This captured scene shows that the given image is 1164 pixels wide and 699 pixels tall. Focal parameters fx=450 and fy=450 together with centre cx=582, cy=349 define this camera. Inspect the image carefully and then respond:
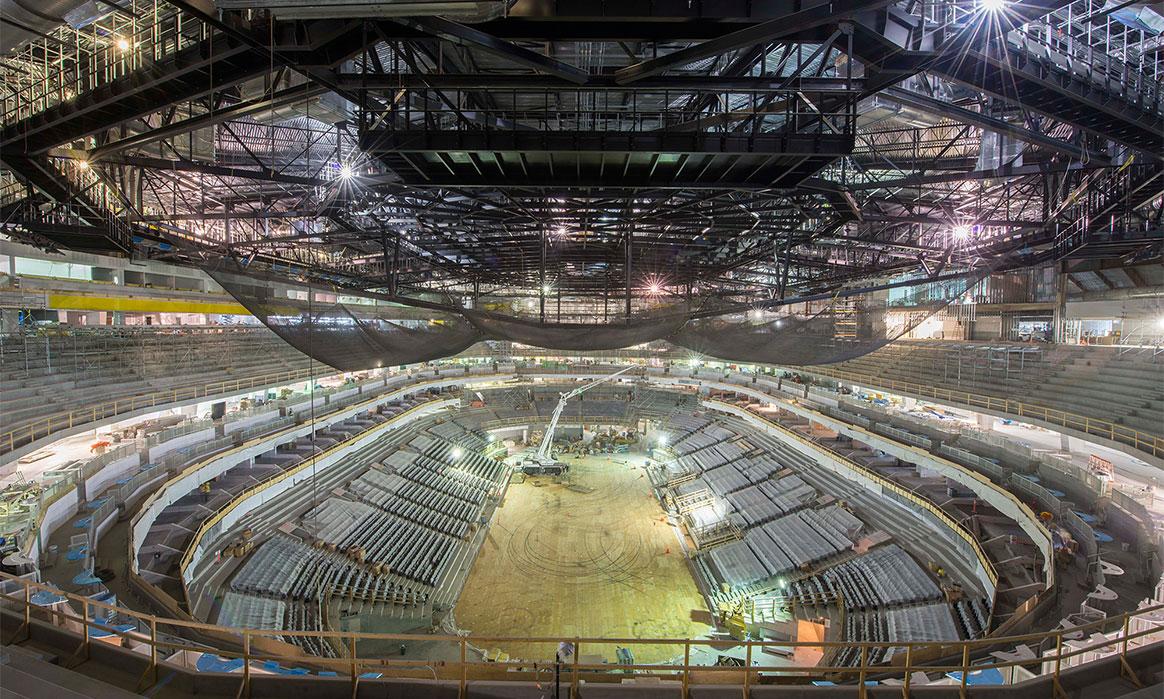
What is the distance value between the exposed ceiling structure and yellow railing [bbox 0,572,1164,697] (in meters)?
5.96

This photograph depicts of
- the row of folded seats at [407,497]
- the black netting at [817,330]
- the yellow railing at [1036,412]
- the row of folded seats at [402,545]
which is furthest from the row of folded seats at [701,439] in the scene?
the row of folded seats at [402,545]

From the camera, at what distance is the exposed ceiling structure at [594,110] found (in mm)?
5359

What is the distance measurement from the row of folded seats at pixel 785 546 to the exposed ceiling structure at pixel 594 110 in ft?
35.9

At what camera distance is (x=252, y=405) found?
21.6 m

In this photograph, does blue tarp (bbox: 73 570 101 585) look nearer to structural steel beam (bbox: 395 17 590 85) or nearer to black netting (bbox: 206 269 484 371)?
black netting (bbox: 206 269 484 371)

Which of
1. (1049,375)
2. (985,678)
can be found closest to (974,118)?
(985,678)

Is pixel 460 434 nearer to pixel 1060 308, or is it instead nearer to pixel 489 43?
pixel 489 43

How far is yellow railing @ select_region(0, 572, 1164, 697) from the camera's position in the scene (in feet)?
14.9

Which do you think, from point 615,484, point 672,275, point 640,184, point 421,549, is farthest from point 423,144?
point 615,484

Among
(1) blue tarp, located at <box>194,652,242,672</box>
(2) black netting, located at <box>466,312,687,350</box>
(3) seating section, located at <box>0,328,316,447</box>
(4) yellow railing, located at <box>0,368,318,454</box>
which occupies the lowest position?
(1) blue tarp, located at <box>194,652,242,672</box>

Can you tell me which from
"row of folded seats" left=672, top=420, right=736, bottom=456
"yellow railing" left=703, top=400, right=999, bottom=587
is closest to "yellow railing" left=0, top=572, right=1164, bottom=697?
"yellow railing" left=703, top=400, right=999, bottom=587

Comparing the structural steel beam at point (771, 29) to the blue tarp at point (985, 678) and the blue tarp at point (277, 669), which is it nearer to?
the blue tarp at point (985, 678)

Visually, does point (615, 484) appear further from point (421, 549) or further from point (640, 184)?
point (640, 184)

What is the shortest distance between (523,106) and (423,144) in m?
5.32
